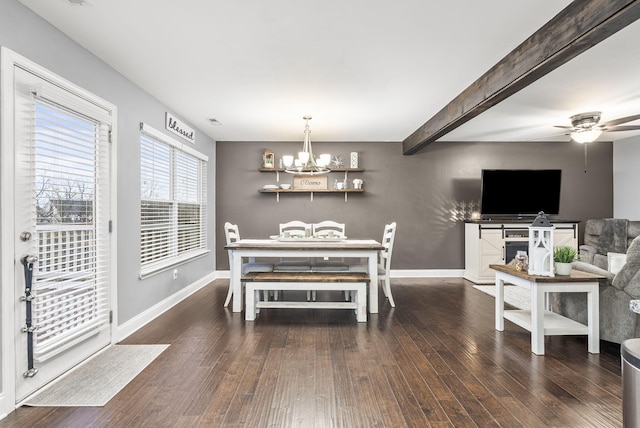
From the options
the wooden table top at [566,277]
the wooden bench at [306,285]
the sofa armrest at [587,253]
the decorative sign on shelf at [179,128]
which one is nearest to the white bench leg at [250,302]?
the wooden bench at [306,285]

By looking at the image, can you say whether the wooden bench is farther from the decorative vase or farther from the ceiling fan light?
the ceiling fan light

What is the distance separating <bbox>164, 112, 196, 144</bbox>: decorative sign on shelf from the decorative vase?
4.26 metres

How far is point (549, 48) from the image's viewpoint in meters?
2.48

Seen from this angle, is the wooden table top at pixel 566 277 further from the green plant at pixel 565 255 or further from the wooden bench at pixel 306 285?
the wooden bench at pixel 306 285

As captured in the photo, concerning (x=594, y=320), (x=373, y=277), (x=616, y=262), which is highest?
(x=616, y=262)

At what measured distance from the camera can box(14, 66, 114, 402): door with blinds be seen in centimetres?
224

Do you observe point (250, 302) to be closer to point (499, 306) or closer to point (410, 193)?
point (499, 306)

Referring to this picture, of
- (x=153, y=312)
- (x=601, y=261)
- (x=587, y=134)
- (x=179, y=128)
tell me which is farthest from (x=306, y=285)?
(x=601, y=261)

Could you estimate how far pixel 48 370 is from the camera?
97.5 inches

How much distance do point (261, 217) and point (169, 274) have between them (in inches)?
89.5

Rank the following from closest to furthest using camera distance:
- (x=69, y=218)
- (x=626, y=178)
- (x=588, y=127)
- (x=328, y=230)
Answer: (x=69, y=218)
(x=588, y=127)
(x=328, y=230)
(x=626, y=178)

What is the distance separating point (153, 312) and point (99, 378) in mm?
1466

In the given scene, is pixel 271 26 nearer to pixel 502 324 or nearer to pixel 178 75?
pixel 178 75

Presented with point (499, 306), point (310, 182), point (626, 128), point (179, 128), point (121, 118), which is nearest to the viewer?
point (121, 118)
